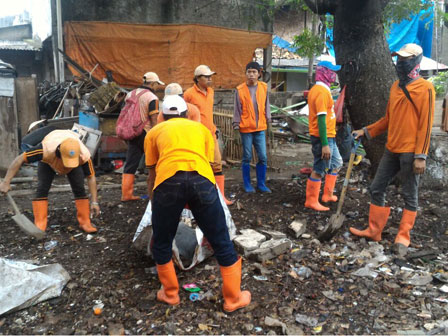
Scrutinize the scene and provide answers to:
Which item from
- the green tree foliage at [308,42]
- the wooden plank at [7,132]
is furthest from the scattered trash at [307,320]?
the wooden plank at [7,132]

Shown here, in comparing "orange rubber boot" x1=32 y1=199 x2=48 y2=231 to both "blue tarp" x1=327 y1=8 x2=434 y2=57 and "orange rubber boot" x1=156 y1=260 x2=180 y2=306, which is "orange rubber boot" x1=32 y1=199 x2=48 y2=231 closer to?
"orange rubber boot" x1=156 y1=260 x2=180 y2=306

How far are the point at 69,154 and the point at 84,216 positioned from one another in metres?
1.06

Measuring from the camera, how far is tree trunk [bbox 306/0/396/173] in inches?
230

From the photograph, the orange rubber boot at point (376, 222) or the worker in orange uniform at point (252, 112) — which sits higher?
the worker in orange uniform at point (252, 112)

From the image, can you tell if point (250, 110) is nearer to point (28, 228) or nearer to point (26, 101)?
point (28, 228)

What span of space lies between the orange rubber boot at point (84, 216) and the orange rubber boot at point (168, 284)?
1849mm

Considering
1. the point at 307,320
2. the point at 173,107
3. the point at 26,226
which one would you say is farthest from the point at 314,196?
the point at 26,226

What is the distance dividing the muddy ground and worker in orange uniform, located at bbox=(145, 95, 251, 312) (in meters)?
0.24

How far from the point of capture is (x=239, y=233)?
448 cm

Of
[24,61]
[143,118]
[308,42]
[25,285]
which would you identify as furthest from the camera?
[24,61]

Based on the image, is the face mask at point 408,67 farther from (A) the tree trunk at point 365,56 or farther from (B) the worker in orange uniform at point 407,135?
(A) the tree trunk at point 365,56

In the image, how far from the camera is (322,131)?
5156 mm

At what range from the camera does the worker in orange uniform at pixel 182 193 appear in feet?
9.52

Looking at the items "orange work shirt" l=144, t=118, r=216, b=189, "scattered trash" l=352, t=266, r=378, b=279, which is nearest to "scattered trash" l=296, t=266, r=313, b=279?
"scattered trash" l=352, t=266, r=378, b=279
